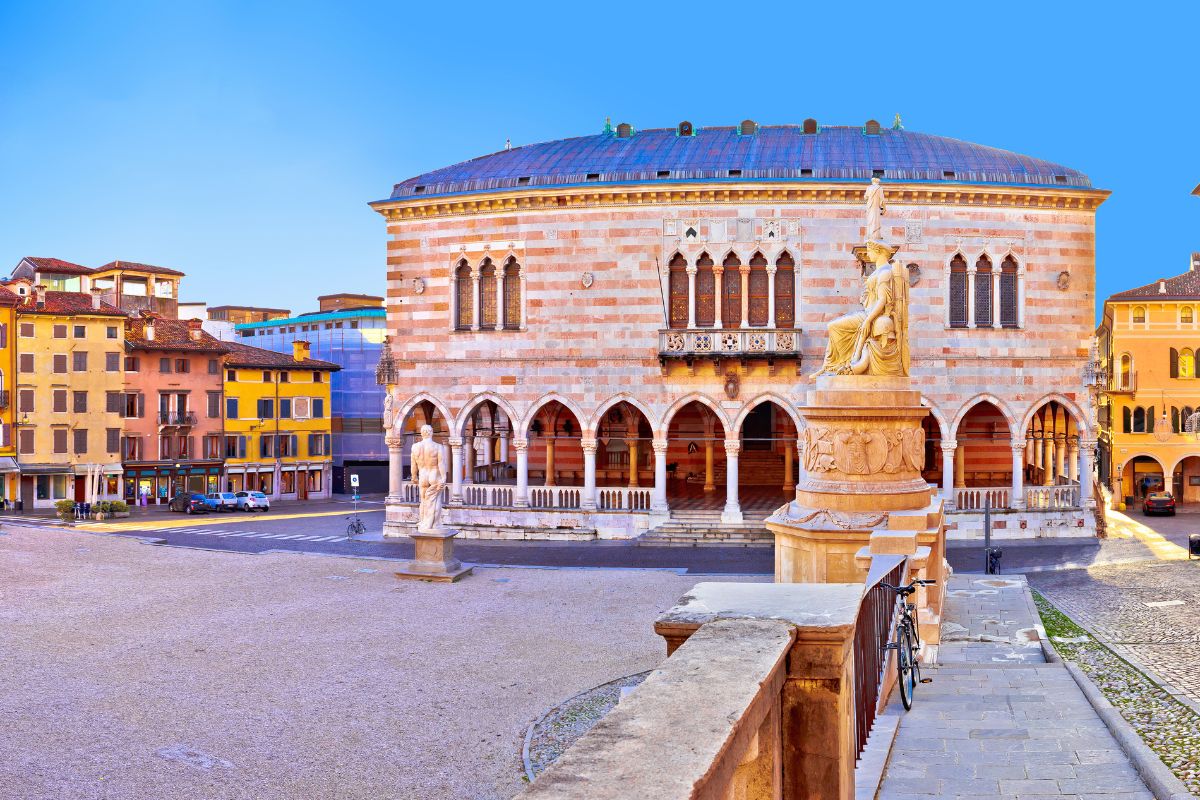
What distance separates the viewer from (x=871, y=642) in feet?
22.4

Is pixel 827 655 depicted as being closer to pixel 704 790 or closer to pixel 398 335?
pixel 704 790

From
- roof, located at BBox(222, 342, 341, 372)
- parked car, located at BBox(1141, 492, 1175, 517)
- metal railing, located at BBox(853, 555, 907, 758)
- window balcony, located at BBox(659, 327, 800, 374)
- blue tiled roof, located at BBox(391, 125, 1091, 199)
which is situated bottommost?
parked car, located at BBox(1141, 492, 1175, 517)

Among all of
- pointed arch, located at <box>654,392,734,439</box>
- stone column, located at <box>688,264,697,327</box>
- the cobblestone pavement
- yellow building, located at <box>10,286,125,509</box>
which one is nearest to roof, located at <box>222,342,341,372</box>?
yellow building, located at <box>10,286,125,509</box>

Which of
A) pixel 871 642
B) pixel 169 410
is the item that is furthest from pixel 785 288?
pixel 169 410

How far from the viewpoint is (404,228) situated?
34250 millimetres

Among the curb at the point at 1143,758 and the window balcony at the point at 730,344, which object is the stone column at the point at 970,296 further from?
the curb at the point at 1143,758

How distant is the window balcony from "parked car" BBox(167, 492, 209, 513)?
2488cm

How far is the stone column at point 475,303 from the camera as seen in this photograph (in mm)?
33406

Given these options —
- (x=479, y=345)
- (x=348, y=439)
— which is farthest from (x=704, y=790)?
(x=348, y=439)

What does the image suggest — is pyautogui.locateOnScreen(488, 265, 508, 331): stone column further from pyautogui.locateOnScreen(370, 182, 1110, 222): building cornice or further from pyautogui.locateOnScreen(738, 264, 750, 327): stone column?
pyautogui.locateOnScreen(738, 264, 750, 327): stone column

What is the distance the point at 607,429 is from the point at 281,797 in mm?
30378

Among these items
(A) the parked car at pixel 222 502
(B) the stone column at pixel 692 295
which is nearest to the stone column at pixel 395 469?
(B) the stone column at pixel 692 295

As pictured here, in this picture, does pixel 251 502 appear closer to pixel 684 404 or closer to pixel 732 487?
pixel 684 404

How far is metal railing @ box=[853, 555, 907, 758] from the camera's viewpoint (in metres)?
5.95
